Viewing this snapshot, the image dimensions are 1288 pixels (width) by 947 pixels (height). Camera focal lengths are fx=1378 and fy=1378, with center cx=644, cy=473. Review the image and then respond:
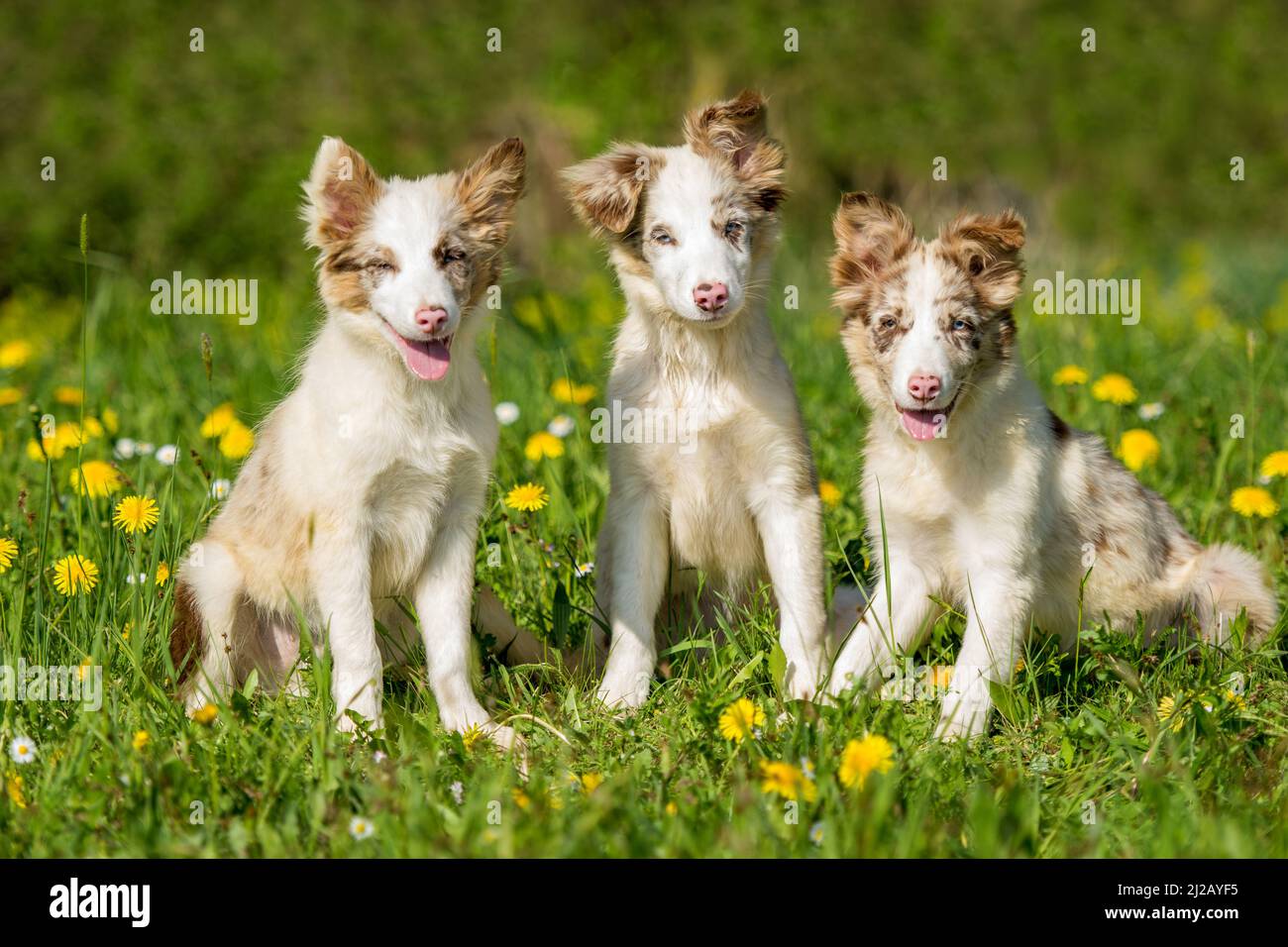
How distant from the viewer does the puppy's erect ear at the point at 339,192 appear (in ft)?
13.2

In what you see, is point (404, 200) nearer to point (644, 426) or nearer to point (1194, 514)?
point (644, 426)

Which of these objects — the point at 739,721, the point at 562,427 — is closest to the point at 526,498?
the point at 562,427

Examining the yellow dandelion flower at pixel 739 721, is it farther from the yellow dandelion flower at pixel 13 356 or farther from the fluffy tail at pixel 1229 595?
the yellow dandelion flower at pixel 13 356

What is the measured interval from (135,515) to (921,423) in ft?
8.33

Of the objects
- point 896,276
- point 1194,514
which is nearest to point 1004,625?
point 896,276

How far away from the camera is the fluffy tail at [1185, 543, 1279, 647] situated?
458cm

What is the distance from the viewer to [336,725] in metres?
3.83

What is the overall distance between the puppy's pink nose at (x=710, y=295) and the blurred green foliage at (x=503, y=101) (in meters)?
6.35

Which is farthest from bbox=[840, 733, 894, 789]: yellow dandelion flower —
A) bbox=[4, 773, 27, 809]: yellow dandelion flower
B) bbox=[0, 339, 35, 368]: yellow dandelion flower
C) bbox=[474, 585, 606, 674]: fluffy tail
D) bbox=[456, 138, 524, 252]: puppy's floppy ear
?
bbox=[0, 339, 35, 368]: yellow dandelion flower

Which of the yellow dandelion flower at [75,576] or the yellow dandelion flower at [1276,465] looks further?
the yellow dandelion flower at [1276,465]

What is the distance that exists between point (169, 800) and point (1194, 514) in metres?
4.17

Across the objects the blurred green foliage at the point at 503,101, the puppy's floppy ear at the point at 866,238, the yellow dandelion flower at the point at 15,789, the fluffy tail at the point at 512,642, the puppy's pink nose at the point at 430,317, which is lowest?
the yellow dandelion flower at the point at 15,789

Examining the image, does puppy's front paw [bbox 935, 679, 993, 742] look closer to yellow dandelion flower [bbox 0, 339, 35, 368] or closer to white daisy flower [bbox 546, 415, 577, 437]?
white daisy flower [bbox 546, 415, 577, 437]

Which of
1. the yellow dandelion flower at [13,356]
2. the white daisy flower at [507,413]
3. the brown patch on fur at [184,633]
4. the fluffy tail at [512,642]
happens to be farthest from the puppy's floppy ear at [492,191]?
the yellow dandelion flower at [13,356]
